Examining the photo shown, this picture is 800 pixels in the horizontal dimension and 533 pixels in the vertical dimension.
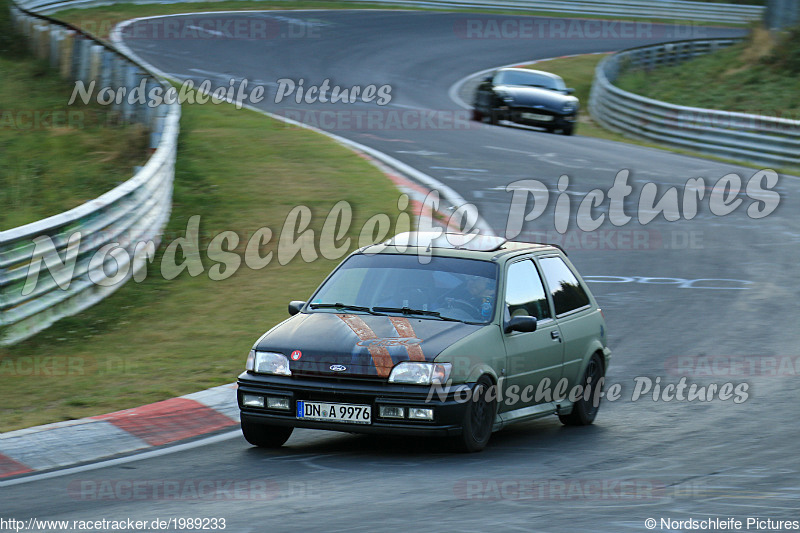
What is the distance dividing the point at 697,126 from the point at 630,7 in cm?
2518

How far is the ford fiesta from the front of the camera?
7625 mm

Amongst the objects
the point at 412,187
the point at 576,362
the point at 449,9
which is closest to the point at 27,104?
the point at 412,187

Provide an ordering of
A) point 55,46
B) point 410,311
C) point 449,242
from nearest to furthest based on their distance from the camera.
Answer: point 410,311 → point 449,242 → point 55,46

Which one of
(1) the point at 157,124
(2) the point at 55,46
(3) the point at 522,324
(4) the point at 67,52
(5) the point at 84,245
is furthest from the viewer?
(2) the point at 55,46

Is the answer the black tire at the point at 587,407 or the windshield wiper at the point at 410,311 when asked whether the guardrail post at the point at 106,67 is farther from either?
the windshield wiper at the point at 410,311

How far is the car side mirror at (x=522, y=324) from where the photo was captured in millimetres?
8242

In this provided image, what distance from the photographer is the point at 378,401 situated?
7578 millimetres

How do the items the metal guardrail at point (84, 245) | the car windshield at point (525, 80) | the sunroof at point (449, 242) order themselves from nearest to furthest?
the sunroof at point (449, 242) < the metal guardrail at point (84, 245) < the car windshield at point (525, 80)

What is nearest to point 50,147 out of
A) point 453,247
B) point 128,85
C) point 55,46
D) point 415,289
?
point 128,85

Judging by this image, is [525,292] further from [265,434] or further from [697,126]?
[697,126]

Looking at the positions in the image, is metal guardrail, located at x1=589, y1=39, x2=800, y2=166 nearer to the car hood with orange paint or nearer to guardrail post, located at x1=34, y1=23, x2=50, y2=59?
guardrail post, located at x1=34, y1=23, x2=50, y2=59

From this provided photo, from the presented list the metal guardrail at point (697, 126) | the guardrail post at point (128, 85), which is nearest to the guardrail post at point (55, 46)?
the guardrail post at point (128, 85)

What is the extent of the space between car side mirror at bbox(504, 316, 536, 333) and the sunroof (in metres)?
0.80

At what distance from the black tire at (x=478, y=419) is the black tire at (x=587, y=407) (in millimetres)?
1414
